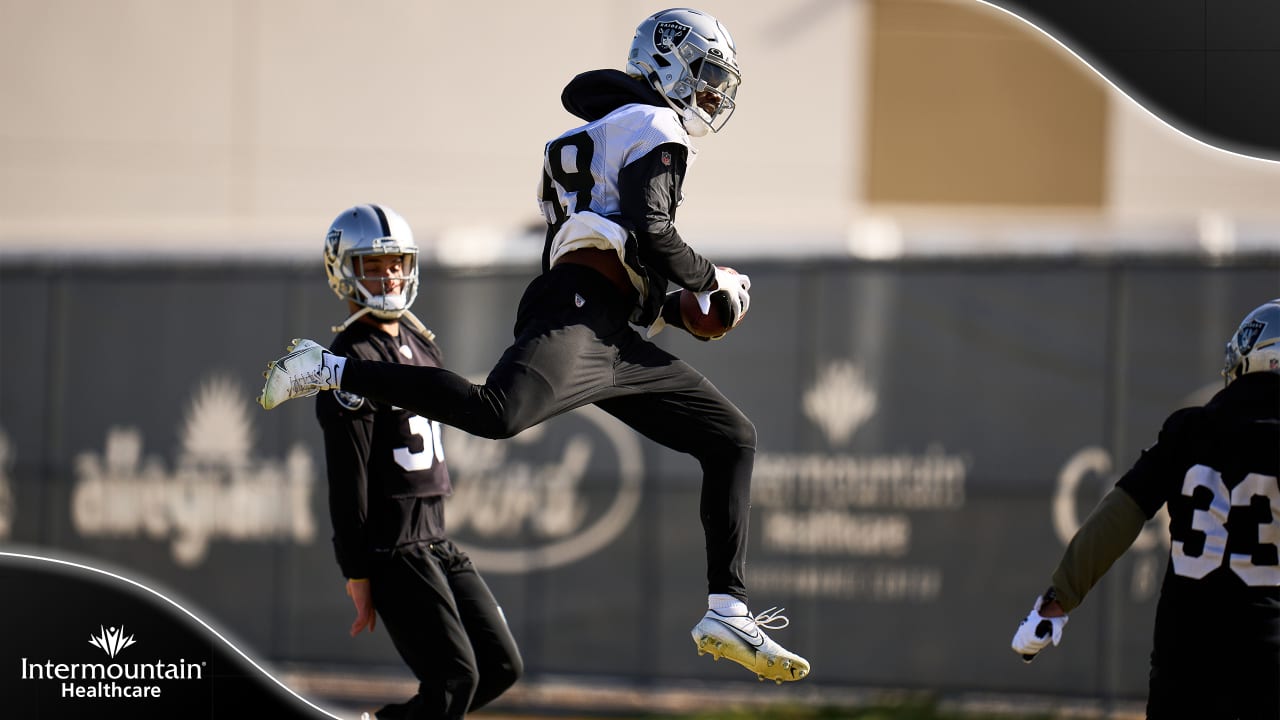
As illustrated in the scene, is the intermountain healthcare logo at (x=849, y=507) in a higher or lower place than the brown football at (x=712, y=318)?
lower

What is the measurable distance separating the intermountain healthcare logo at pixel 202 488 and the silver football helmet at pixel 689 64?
593 centimetres

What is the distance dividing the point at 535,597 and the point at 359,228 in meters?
4.64

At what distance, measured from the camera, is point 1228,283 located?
9.13 m

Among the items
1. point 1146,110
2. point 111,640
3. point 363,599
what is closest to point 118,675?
point 111,640

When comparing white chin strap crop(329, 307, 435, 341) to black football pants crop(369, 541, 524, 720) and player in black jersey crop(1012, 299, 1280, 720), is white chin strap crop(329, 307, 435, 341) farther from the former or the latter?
player in black jersey crop(1012, 299, 1280, 720)

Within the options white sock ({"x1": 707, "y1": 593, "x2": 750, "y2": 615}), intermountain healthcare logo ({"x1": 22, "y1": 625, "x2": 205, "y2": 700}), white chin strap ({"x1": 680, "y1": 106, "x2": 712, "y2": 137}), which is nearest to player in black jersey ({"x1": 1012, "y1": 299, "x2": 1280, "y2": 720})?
white sock ({"x1": 707, "y1": 593, "x2": 750, "y2": 615})

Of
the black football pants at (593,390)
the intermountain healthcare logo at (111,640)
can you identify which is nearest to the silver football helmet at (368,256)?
the black football pants at (593,390)

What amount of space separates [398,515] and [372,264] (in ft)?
3.19

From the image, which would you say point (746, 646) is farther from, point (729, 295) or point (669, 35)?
point (669, 35)

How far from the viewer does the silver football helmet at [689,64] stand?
188 inches

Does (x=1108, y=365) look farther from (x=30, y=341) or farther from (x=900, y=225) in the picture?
(x=30, y=341)

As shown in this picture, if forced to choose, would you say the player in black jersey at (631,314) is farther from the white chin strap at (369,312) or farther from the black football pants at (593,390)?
the white chin strap at (369,312)

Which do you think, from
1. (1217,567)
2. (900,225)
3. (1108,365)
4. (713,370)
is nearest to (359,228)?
(1217,567)

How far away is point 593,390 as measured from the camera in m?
4.61
